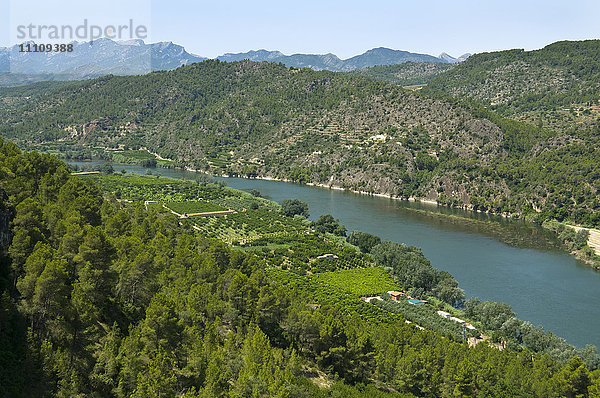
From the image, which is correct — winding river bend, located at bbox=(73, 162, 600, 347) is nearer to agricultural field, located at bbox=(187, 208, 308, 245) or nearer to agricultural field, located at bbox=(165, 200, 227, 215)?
agricultural field, located at bbox=(187, 208, 308, 245)

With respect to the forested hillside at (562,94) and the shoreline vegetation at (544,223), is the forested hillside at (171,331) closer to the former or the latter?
the shoreline vegetation at (544,223)

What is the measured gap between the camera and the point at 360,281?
208 feet

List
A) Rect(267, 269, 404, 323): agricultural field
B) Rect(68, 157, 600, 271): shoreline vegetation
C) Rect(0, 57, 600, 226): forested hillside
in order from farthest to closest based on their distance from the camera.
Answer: Rect(0, 57, 600, 226): forested hillside < Rect(68, 157, 600, 271): shoreline vegetation < Rect(267, 269, 404, 323): agricultural field

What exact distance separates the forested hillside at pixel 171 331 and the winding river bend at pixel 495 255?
1157 centimetres

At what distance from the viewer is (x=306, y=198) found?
12756 centimetres

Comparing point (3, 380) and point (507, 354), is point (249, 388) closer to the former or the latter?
point (3, 380)

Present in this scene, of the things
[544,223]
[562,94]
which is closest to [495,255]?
[544,223]

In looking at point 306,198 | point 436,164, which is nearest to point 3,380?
point 306,198

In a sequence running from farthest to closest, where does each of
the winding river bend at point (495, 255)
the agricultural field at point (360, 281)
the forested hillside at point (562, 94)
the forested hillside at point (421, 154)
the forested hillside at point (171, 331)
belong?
the forested hillside at point (562, 94), the forested hillside at point (421, 154), the agricultural field at point (360, 281), the winding river bend at point (495, 255), the forested hillside at point (171, 331)

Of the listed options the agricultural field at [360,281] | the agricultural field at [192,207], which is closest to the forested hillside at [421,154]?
the agricultural field at [192,207]

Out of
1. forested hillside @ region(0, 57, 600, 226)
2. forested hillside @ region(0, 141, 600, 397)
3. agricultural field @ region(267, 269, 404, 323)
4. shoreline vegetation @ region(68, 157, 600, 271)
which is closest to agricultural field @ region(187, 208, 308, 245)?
agricultural field @ region(267, 269, 404, 323)

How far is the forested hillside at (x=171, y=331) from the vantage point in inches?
936

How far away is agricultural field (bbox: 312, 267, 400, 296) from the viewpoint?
6003 cm

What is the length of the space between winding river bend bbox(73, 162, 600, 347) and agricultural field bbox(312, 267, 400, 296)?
1117 centimetres
